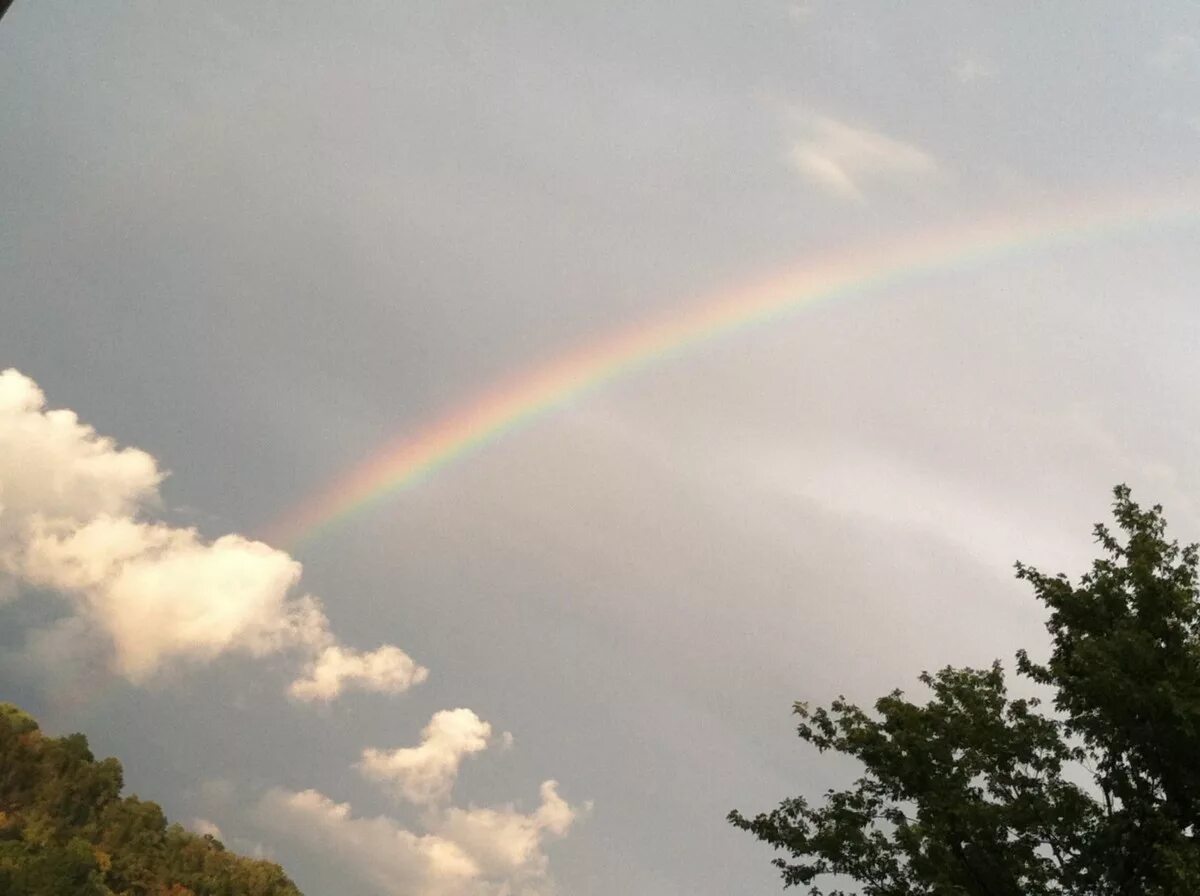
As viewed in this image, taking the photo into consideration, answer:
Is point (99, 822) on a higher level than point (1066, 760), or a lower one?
lower

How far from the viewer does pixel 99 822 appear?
145375 millimetres

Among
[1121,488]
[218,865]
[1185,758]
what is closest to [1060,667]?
[1185,758]

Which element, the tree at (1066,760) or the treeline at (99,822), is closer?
the tree at (1066,760)

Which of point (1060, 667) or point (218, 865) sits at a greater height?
point (1060, 667)

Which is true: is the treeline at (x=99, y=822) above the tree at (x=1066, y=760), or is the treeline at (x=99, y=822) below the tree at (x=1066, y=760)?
below

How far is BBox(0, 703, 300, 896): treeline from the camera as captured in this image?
13988cm

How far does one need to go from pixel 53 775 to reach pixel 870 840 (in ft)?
529

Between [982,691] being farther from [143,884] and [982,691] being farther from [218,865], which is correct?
[218,865]

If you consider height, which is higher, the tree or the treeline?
the tree

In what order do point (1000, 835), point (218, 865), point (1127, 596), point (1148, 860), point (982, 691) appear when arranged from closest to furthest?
1. point (1148, 860)
2. point (1000, 835)
3. point (1127, 596)
4. point (982, 691)
5. point (218, 865)

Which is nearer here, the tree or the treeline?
the tree

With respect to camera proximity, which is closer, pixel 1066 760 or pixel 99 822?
pixel 1066 760

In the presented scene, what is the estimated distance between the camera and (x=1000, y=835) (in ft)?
50.9

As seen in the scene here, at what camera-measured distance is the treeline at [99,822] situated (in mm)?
139875
